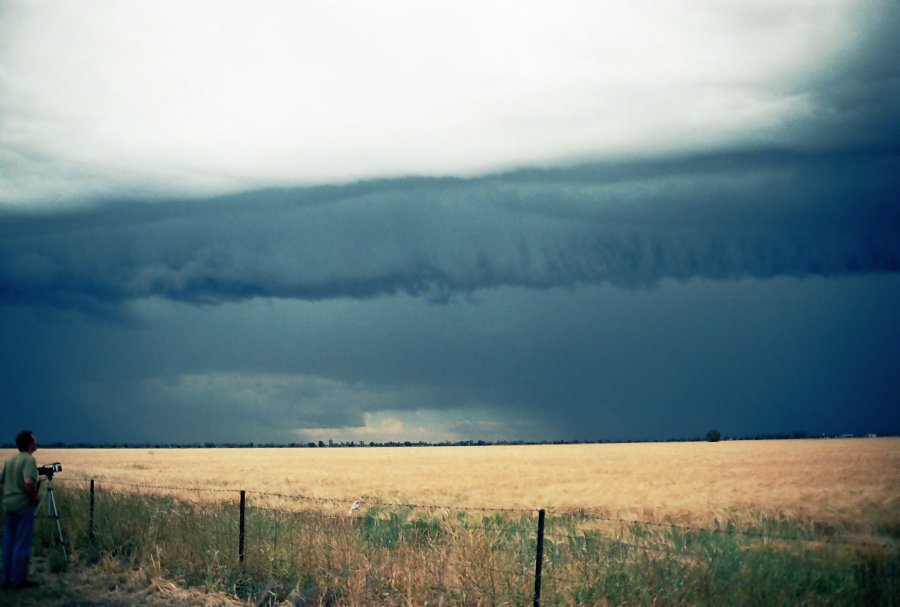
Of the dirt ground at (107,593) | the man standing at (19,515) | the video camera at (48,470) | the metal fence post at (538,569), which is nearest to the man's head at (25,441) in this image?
the man standing at (19,515)

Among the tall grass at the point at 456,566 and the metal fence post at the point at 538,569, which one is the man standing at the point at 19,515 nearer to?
the tall grass at the point at 456,566

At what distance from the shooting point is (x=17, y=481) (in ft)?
41.4

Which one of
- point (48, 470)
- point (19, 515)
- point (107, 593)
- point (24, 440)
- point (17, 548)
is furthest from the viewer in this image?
point (48, 470)

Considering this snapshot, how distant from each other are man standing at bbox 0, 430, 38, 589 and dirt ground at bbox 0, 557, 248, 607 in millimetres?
390

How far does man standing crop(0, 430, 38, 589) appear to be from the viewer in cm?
1230

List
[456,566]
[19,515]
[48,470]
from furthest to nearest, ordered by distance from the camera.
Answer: [48,470]
[19,515]
[456,566]

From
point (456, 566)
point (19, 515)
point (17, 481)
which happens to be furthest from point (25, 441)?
point (456, 566)

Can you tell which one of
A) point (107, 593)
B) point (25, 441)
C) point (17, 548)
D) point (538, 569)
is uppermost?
point (25, 441)

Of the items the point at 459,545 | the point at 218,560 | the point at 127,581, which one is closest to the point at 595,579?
the point at 459,545

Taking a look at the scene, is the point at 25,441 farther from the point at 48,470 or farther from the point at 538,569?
the point at 538,569

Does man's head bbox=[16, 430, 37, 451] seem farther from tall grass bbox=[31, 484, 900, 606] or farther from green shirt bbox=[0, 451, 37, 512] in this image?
tall grass bbox=[31, 484, 900, 606]

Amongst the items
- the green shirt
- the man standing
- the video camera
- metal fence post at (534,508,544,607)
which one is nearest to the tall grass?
metal fence post at (534,508,544,607)

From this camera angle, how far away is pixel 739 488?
36.1 m

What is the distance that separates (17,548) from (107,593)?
5.78ft
